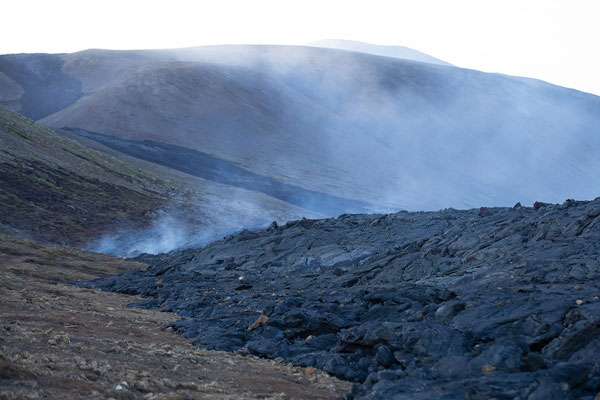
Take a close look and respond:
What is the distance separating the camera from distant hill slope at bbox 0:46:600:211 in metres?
83.1

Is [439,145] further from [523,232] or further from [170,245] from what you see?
[523,232]

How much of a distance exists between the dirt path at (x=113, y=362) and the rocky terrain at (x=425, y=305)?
83cm

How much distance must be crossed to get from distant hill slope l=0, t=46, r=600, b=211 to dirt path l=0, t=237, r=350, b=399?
60887 millimetres

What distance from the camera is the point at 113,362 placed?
8039 millimetres

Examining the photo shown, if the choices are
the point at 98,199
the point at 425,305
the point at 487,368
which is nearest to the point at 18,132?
the point at 98,199

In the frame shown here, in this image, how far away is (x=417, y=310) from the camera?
1144 centimetres

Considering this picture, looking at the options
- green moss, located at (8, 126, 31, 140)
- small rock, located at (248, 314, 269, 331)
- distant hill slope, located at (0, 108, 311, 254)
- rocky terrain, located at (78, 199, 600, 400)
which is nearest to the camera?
rocky terrain, located at (78, 199, 600, 400)

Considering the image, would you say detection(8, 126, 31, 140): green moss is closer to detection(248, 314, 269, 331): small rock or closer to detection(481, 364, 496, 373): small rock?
detection(248, 314, 269, 331): small rock

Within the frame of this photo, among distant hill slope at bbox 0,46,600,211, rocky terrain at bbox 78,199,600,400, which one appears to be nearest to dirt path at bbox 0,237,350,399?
rocky terrain at bbox 78,199,600,400

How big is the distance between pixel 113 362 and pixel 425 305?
6280 mm

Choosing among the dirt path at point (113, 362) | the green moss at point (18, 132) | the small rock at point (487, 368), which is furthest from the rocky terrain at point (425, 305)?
the green moss at point (18, 132)

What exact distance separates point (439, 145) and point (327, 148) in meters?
23.4

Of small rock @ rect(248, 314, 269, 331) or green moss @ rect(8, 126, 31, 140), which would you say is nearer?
small rock @ rect(248, 314, 269, 331)

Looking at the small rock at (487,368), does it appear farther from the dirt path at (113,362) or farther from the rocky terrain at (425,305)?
the dirt path at (113,362)
